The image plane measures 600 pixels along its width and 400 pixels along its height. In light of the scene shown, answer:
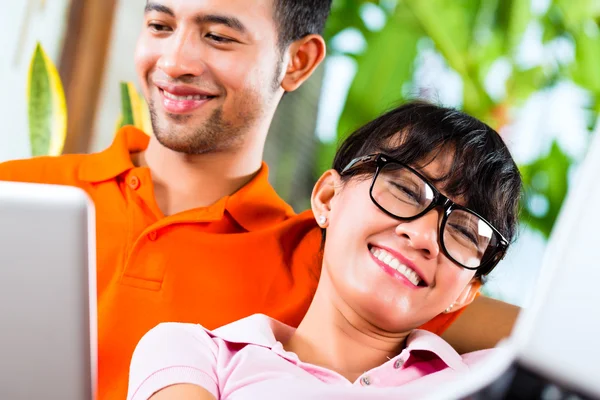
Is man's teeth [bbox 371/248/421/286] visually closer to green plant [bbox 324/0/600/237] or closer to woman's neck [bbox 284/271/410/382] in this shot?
woman's neck [bbox 284/271/410/382]

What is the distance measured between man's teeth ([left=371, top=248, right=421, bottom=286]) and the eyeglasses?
0.12 ft

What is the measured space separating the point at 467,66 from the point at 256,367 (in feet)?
1.47

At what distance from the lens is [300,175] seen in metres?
0.92

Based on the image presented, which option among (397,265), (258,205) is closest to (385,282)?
(397,265)

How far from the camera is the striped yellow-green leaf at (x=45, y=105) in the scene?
1.00 meters

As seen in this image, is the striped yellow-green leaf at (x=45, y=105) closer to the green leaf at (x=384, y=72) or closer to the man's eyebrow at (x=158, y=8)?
the man's eyebrow at (x=158, y=8)

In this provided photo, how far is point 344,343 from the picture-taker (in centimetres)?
76

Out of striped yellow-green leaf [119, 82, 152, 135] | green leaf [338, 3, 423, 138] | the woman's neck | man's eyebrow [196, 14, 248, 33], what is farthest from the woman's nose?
striped yellow-green leaf [119, 82, 152, 135]

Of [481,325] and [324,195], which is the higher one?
[324,195]

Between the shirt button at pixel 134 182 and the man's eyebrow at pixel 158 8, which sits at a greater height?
the man's eyebrow at pixel 158 8

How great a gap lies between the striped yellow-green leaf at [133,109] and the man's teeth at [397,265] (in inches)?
16.4

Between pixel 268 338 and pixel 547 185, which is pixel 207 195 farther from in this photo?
pixel 547 185

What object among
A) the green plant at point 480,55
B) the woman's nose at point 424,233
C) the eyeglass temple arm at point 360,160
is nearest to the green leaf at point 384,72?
the green plant at point 480,55

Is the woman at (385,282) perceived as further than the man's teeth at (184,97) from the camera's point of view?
No
